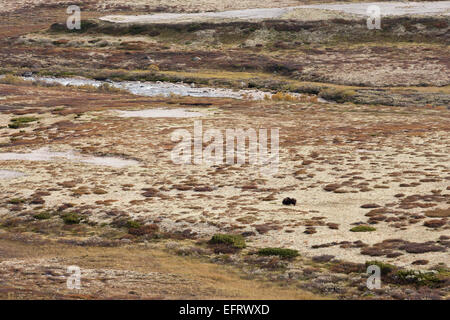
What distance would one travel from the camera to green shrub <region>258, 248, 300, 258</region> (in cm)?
3181

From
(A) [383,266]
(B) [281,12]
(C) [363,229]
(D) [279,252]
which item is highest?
(B) [281,12]

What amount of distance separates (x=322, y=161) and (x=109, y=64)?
242 feet

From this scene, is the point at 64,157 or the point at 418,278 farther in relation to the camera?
the point at 64,157

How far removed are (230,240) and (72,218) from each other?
11610mm

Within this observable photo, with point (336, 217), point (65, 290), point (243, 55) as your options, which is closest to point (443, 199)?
point (336, 217)

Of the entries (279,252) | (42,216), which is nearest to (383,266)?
(279,252)

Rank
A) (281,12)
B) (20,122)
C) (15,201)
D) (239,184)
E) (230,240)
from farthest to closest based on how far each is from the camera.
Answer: (281,12)
(20,122)
(239,184)
(15,201)
(230,240)

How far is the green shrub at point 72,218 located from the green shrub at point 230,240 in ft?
33.0

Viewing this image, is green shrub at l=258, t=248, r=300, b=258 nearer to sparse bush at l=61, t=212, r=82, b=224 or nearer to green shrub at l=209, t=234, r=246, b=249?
green shrub at l=209, t=234, r=246, b=249

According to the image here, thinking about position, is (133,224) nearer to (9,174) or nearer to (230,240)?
(230,240)

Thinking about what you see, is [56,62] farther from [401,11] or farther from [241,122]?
[401,11]

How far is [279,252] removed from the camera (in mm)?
32156

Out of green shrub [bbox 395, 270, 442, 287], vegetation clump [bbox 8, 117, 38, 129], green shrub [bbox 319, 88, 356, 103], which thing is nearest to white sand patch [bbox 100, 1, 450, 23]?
green shrub [bbox 319, 88, 356, 103]

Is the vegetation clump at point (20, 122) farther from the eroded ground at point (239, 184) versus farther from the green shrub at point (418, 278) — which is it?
the green shrub at point (418, 278)
